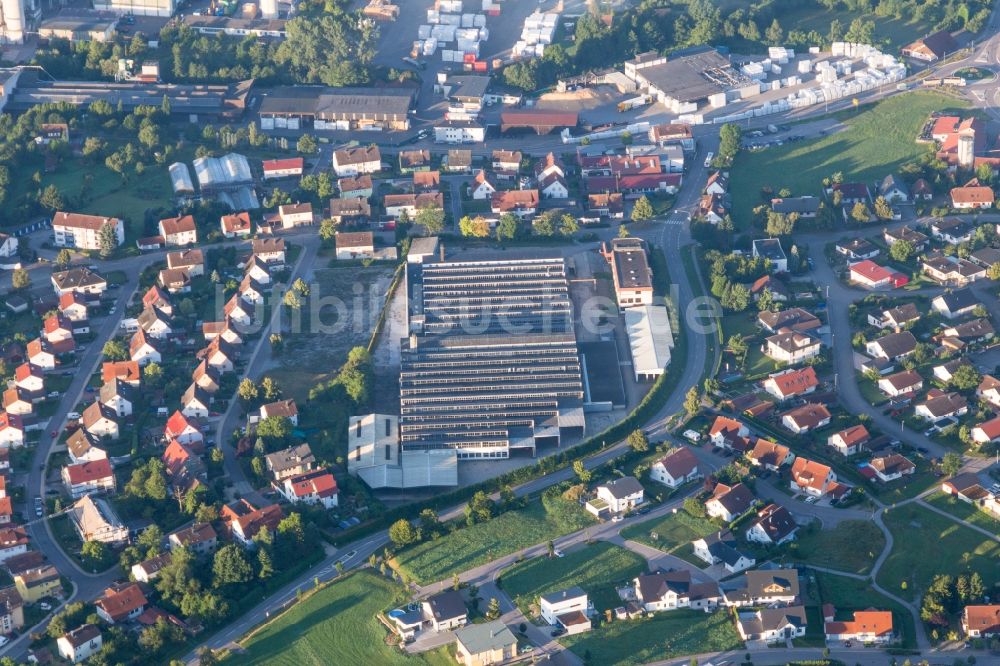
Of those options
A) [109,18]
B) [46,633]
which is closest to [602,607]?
[46,633]

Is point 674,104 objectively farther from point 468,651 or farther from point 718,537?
point 468,651

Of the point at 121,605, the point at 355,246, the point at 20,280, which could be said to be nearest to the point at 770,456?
the point at 355,246

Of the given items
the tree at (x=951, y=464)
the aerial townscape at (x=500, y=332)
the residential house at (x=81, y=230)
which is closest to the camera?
the aerial townscape at (x=500, y=332)

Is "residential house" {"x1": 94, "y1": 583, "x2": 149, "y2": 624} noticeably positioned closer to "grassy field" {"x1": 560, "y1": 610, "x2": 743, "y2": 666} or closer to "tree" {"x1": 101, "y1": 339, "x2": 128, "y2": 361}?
"grassy field" {"x1": 560, "y1": 610, "x2": 743, "y2": 666}

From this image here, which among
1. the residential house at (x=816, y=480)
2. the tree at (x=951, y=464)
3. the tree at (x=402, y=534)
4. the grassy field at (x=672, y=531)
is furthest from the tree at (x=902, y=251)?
the tree at (x=402, y=534)

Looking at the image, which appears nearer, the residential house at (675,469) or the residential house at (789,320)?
the residential house at (675,469)

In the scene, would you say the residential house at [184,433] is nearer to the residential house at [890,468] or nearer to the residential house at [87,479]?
the residential house at [87,479]
